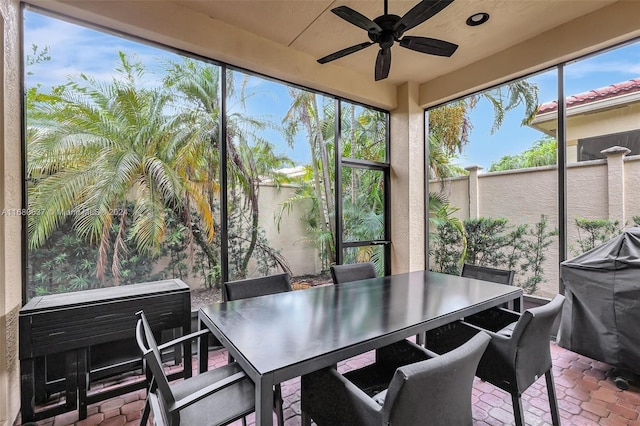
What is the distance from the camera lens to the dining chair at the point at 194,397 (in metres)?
1.20

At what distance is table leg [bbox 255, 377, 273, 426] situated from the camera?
1.14m

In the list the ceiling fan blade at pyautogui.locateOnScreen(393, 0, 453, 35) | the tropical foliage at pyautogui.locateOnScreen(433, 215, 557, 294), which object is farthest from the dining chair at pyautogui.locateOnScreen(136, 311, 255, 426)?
the tropical foliage at pyautogui.locateOnScreen(433, 215, 557, 294)

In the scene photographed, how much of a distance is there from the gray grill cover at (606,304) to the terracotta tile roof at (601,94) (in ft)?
4.65

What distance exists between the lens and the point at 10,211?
6.69 ft

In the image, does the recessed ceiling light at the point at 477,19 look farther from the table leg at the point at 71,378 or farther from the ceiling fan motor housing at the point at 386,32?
the table leg at the point at 71,378

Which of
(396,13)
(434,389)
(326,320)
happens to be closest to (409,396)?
(434,389)

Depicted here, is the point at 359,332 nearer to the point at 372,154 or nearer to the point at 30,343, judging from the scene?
→ the point at 30,343

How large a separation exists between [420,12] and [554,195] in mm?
2512

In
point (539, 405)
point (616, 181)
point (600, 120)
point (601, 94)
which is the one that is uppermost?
point (601, 94)

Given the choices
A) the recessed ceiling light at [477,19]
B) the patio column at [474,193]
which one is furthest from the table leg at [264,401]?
the patio column at [474,193]

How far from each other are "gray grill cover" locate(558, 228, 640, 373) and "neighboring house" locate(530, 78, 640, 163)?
101 centimetres

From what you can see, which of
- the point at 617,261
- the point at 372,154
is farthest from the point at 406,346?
the point at 372,154

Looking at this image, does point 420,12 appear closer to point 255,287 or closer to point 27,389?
point 255,287

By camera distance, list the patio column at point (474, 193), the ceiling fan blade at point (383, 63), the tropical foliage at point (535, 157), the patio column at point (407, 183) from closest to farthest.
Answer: the ceiling fan blade at point (383, 63)
the tropical foliage at point (535, 157)
the patio column at point (474, 193)
the patio column at point (407, 183)
